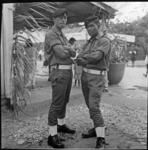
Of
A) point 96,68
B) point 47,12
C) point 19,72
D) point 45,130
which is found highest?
point 47,12

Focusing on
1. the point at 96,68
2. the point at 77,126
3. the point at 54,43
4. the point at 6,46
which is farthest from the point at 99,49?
the point at 6,46

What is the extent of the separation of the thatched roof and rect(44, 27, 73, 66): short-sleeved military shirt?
1.01 m

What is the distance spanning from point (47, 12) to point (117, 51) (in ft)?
9.28

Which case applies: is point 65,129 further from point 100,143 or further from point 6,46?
point 6,46

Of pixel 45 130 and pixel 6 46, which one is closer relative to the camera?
pixel 45 130

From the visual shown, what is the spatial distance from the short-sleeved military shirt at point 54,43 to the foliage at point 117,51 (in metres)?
4.39

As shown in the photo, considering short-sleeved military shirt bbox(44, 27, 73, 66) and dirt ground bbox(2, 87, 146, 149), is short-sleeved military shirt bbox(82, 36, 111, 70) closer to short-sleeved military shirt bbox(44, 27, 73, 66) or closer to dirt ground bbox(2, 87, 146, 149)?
short-sleeved military shirt bbox(44, 27, 73, 66)

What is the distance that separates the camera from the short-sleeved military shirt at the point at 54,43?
98.5 inches

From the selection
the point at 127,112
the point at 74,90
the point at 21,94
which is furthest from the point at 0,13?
the point at 74,90

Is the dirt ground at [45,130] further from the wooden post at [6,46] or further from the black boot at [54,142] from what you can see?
the wooden post at [6,46]

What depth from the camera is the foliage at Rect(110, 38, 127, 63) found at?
269 inches

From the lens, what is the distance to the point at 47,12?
16.5 ft

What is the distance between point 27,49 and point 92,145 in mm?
1801

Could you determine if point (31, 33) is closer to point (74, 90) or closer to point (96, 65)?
point (96, 65)
